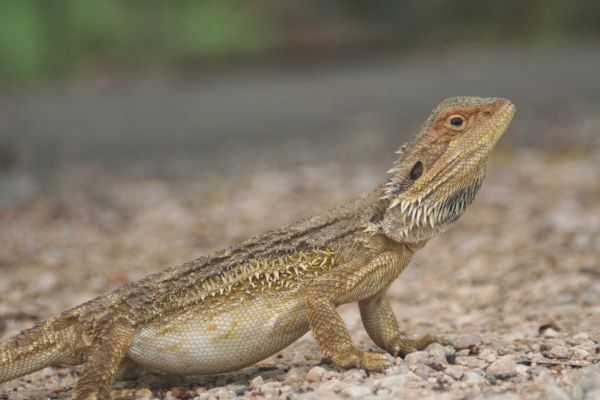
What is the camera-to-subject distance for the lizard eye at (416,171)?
6.06m

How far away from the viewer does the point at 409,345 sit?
256 inches

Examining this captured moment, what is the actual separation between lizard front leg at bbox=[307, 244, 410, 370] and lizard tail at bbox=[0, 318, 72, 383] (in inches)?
67.9

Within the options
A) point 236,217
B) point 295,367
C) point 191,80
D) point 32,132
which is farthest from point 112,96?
point 295,367

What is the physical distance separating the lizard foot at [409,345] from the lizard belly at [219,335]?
800mm

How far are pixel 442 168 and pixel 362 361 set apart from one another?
4.55 ft

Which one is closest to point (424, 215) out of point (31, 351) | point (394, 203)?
point (394, 203)

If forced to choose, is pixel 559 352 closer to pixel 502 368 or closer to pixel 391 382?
pixel 502 368

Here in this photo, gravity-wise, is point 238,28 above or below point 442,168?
above

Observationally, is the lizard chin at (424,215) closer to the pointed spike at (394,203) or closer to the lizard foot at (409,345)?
the pointed spike at (394,203)

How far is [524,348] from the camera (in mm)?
6320

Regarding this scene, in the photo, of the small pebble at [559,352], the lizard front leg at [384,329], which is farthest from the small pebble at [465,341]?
the small pebble at [559,352]

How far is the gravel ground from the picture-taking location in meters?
5.72

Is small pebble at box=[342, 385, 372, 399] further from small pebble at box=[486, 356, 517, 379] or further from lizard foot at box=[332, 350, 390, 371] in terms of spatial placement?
small pebble at box=[486, 356, 517, 379]

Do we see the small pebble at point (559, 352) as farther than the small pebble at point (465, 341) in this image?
No
